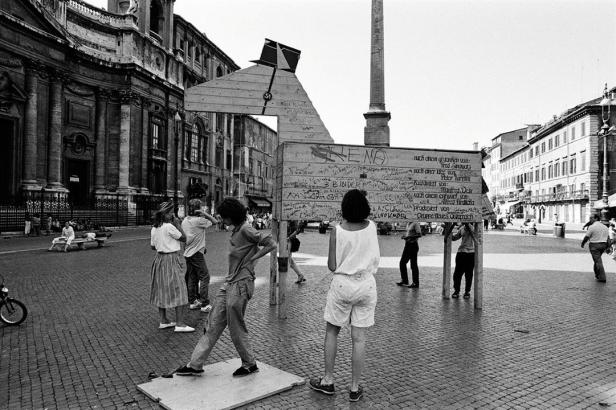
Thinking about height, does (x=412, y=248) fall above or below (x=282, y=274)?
above

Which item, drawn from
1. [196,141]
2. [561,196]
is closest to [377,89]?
[196,141]

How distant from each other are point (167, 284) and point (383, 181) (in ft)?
12.4

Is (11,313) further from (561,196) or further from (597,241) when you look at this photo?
(561,196)

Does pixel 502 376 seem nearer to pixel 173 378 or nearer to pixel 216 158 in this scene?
pixel 173 378

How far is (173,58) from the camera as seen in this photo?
4359 centimetres

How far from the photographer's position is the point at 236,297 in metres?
4.54

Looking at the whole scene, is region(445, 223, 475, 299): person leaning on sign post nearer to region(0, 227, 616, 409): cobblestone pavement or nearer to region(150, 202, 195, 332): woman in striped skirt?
region(0, 227, 616, 409): cobblestone pavement

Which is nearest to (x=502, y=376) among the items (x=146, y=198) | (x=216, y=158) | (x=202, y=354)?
(x=202, y=354)

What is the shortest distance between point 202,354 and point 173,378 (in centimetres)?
36

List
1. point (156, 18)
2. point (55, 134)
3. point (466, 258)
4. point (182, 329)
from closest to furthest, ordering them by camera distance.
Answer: point (182, 329)
point (466, 258)
point (55, 134)
point (156, 18)

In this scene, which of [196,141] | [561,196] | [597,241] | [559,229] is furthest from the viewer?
[561,196]

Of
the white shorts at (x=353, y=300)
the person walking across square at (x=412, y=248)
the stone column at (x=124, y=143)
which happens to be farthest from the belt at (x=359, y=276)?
the stone column at (x=124, y=143)

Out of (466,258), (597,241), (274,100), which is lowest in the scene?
(466,258)

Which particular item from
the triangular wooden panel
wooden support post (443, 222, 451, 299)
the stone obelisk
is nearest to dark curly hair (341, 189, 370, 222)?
the triangular wooden panel
